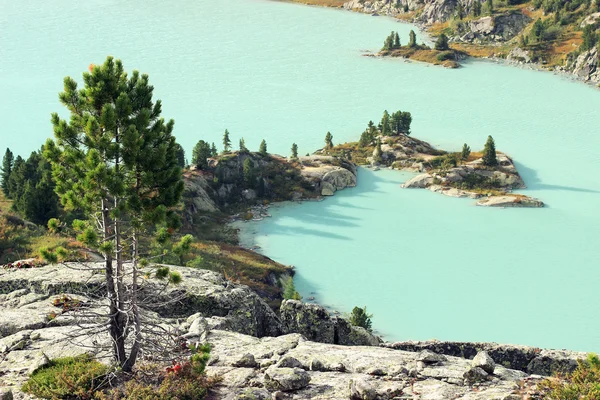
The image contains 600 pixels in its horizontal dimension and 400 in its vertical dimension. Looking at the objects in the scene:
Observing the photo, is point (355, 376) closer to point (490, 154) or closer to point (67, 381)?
point (67, 381)

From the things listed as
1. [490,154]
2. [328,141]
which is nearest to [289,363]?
[490,154]

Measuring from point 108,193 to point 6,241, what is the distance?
27.7 m

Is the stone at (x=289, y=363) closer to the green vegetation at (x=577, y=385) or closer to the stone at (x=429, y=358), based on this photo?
the stone at (x=429, y=358)

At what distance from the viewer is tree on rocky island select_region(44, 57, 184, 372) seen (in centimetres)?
2442

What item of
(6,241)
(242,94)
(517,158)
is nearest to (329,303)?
(6,241)

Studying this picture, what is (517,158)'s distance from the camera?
4643 inches

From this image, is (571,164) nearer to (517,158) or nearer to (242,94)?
(517,158)

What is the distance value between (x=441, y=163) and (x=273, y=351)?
281 ft

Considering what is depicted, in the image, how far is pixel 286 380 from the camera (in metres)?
25.4

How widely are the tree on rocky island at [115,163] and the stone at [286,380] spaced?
206 inches

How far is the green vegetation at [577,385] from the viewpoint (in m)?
22.0

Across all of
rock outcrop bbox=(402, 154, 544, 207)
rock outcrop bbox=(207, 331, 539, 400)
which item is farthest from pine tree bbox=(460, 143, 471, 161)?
rock outcrop bbox=(207, 331, 539, 400)

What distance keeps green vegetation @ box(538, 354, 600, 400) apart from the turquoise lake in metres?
36.2

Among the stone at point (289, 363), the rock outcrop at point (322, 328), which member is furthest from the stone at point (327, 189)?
the stone at point (289, 363)
